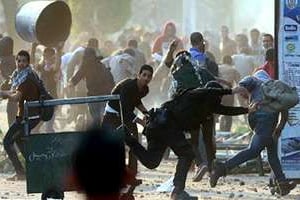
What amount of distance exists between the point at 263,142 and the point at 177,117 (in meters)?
1.61

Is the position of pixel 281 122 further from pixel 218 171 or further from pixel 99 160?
pixel 99 160

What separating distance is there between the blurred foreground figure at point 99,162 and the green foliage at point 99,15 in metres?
26.0

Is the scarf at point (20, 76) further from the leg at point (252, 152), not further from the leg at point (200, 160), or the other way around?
the leg at point (252, 152)

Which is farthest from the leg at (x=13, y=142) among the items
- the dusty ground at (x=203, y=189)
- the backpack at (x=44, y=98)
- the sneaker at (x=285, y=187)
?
the sneaker at (x=285, y=187)

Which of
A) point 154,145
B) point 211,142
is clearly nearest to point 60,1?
point 211,142

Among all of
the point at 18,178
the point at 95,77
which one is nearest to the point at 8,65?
the point at 95,77

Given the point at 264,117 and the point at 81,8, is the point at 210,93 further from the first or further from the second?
the point at 81,8

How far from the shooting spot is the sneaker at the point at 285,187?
12.6m

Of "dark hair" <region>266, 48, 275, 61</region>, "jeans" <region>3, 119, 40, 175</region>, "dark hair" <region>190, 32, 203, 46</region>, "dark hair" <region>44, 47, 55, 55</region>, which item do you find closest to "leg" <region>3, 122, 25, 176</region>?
"jeans" <region>3, 119, 40, 175</region>

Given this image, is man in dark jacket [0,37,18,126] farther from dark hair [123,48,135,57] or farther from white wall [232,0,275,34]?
white wall [232,0,275,34]

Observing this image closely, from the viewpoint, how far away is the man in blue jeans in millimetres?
12508

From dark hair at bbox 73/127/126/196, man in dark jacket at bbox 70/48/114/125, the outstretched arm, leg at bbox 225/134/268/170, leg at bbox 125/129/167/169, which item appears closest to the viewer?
dark hair at bbox 73/127/126/196

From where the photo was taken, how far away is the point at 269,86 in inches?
478

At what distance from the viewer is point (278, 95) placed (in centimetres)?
1203
